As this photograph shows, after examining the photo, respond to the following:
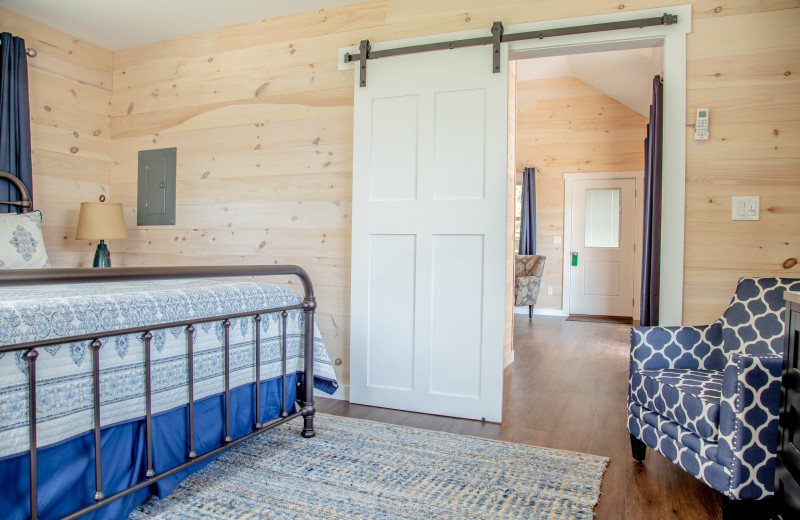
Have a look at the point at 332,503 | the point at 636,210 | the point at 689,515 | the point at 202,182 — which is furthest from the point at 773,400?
the point at 636,210

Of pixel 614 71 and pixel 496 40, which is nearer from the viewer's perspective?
pixel 496 40

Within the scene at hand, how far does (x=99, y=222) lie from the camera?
3.57 m

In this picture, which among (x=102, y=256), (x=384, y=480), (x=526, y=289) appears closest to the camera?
(x=384, y=480)

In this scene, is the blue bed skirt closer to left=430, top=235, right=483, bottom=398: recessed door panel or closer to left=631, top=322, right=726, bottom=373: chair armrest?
left=430, top=235, right=483, bottom=398: recessed door panel

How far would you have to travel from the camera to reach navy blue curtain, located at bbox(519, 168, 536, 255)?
7.71 meters

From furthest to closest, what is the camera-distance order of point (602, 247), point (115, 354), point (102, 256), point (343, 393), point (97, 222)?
1. point (602, 247)
2. point (102, 256)
3. point (97, 222)
4. point (343, 393)
5. point (115, 354)

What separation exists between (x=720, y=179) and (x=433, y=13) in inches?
69.2

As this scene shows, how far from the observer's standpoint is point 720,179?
2512 mm

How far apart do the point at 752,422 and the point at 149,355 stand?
1916 millimetres

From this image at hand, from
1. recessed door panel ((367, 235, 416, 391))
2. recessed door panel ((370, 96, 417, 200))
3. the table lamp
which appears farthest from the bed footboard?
the table lamp

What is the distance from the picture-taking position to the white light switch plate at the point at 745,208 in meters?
2.45

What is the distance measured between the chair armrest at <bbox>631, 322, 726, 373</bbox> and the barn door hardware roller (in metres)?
1.48

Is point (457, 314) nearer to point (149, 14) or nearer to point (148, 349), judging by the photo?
point (148, 349)

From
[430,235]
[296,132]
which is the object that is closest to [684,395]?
[430,235]
